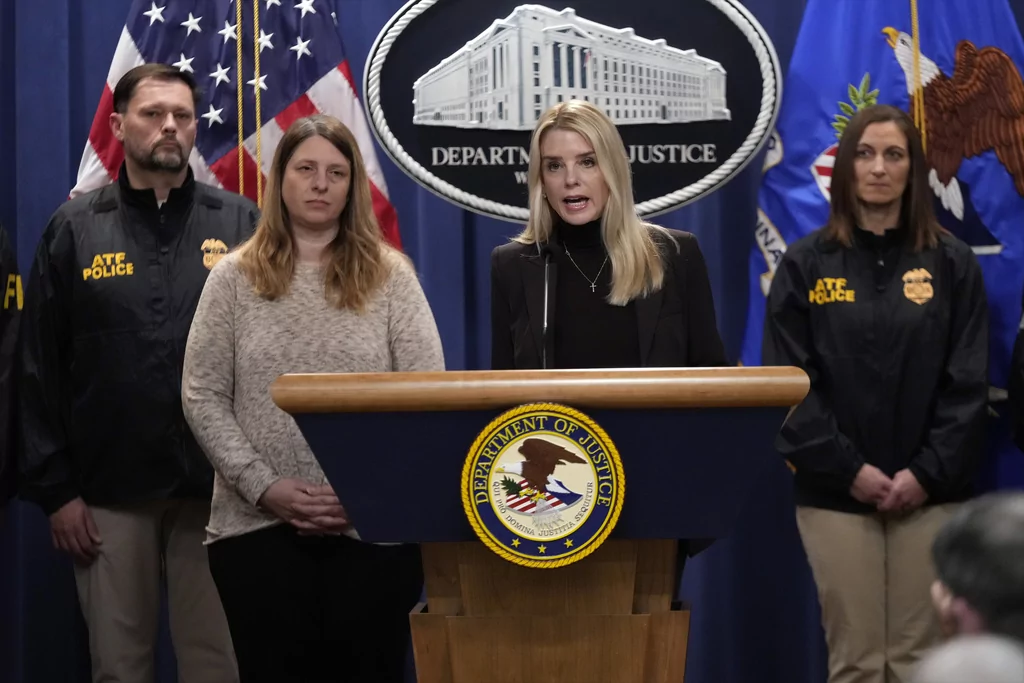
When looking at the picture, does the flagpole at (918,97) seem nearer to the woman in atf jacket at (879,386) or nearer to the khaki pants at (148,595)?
the woman in atf jacket at (879,386)

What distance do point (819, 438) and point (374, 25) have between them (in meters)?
1.90

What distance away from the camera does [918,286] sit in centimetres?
318

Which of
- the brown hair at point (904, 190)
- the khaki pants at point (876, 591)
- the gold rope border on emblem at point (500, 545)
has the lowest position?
the khaki pants at point (876, 591)

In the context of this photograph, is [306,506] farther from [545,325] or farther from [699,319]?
[699,319]

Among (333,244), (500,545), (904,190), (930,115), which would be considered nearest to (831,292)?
(904,190)

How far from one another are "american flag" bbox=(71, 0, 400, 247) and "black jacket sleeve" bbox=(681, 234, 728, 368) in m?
1.61

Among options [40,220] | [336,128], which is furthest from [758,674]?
[40,220]

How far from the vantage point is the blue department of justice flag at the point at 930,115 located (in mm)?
3367

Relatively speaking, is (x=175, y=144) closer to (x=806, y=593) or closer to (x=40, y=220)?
(x=40, y=220)

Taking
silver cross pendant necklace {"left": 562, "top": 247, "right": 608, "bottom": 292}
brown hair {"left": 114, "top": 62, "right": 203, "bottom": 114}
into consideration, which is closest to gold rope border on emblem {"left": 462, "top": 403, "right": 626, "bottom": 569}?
silver cross pendant necklace {"left": 562, "top": 247, "right": 608, "bottom": 292}

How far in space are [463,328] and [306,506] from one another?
5.18 feet

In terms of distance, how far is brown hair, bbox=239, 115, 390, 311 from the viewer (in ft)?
7.61

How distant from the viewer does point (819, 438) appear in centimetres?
305

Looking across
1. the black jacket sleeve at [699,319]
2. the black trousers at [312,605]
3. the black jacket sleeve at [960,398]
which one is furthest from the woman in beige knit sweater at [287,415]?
the black jacket sleeve at [960,398]
